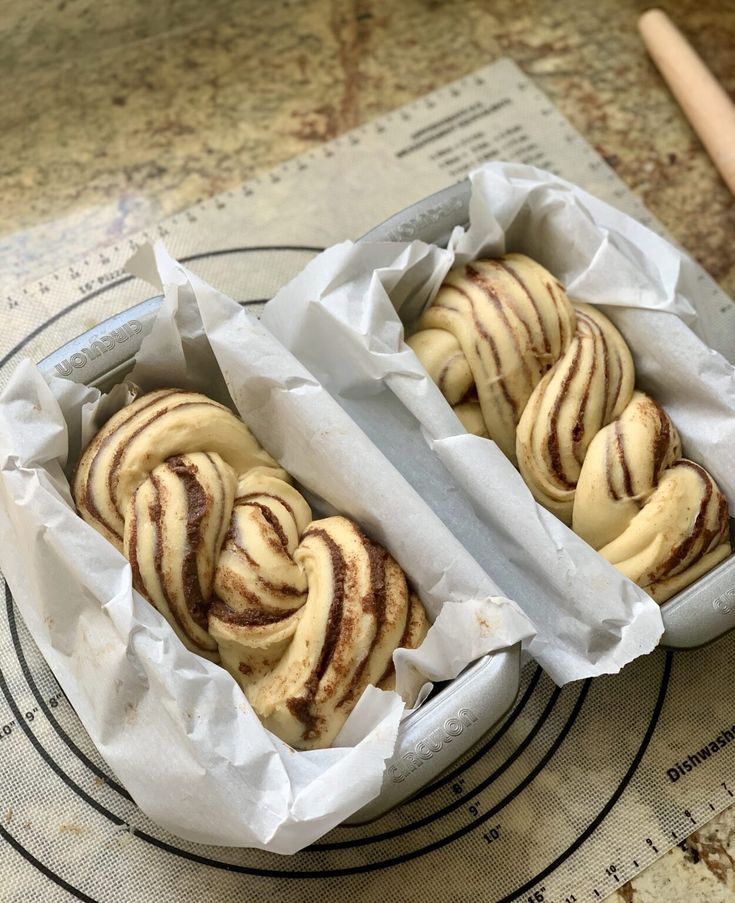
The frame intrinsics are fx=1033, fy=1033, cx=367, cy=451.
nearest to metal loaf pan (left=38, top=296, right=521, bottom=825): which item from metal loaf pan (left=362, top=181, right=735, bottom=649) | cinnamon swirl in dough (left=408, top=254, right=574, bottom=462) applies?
metal loaf pan (left=362, top=181, right=735, bottom=649)

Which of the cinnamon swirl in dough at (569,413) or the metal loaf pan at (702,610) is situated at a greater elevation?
the cinnamon swirl in dough at (569,413)

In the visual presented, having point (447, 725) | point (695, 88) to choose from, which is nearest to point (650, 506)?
point (447, 725)

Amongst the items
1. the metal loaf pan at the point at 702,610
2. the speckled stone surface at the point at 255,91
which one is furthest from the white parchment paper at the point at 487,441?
the speckled stone surface at the point at 255,91

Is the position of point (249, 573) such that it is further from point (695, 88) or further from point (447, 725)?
point (695, 88)

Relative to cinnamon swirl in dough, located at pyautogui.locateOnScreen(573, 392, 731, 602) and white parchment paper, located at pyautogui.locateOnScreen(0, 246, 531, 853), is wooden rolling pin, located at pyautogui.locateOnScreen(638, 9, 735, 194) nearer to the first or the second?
cinnamon swirl in dough, located at pyautogui.locateOnScreen(573, 392, 731, 602)

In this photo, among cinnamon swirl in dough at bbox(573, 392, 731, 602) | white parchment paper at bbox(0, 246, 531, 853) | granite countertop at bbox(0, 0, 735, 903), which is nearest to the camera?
white parchment paper at bbox(0, 246, 531, 853)

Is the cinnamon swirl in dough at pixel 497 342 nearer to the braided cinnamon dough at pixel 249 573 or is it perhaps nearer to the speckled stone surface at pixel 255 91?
the braided cinnamon dough at pixel 249 573
